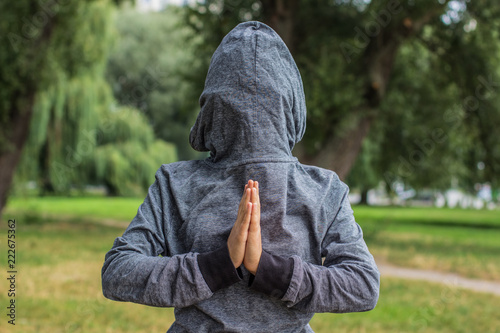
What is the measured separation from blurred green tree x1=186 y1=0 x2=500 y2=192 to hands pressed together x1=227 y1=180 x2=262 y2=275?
7.38 meters

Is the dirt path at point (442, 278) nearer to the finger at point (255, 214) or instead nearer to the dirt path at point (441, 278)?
the dirt path at point (441, 278)

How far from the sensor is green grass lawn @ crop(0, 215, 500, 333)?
18.0 ft

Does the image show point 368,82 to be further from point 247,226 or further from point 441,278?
point 247,226

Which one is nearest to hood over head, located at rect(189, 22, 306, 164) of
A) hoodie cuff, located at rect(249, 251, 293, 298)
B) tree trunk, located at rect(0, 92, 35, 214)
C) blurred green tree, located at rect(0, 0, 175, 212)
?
hoodie cuff, located at rect(249, 251, 293, 298)

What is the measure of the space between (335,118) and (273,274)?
8.14 metres

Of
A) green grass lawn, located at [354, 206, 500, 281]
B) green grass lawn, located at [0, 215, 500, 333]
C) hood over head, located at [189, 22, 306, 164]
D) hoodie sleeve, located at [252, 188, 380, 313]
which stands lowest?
green grass lawn, located at [354, 206, 500, 281]

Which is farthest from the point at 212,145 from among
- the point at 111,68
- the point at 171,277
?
the point at 111,68

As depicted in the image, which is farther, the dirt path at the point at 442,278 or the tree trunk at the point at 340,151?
the tree trunk at the point at 340,151

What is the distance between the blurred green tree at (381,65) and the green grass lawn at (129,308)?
281cm

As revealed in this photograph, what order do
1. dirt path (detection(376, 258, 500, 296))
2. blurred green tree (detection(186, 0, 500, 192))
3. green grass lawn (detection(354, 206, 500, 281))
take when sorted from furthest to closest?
1. green grass lawn (detection(354, 206, 500, 281))
2. blurred green tree (detection(186, 0, 500, 192))
3. dirt path (detection(376, 258, 500, 296))

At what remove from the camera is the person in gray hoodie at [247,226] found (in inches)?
54.1

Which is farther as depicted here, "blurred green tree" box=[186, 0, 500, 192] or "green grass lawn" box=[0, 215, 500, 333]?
"blurred green tree" box=[186, 0, 500, 192]

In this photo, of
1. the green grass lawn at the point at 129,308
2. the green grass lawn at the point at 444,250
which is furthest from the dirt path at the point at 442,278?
the green grass lawn at the point at 129,308

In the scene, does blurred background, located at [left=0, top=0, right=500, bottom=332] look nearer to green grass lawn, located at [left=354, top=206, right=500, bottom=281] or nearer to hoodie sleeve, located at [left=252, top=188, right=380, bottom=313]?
green grass lawn, located at [left=354, top=206, right=500, bottom=281]
